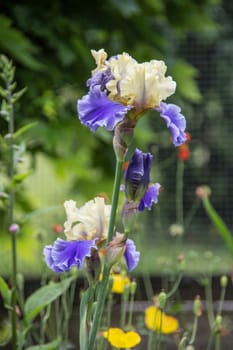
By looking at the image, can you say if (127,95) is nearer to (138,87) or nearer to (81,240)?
(138,87)

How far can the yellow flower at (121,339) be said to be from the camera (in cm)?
92

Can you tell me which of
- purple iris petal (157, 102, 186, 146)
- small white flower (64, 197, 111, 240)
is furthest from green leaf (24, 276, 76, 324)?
purple iris petal (157, 102, 186, 146)

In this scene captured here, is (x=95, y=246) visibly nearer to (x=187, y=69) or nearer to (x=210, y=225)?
(x=187, y=69)

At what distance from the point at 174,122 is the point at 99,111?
7 centimetres

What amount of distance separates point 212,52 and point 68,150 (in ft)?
4.86

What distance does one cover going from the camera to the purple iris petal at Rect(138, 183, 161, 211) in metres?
0.75

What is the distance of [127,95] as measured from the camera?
70cm

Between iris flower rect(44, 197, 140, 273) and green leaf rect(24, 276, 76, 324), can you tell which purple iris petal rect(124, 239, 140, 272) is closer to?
iris flower rect(44, 197, 140, 273)

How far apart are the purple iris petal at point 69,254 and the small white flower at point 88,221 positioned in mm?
29

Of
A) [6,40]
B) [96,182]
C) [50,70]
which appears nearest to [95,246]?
[6,40]

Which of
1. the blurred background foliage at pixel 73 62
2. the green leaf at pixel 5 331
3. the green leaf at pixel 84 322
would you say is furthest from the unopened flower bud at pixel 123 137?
the blurred background foliage at pixel 73 62

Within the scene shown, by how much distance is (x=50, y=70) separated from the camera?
1821 mm

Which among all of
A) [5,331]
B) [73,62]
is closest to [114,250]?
[5,331]

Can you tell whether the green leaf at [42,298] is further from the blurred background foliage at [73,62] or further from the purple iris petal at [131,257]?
the blurred background foliage at [73,62]
